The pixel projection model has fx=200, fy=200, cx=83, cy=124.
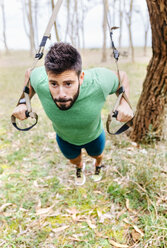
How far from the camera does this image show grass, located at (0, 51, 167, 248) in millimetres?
2059

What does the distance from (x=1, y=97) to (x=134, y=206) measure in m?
6.05

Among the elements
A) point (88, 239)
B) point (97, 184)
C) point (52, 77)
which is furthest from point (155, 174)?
point (52, 77)

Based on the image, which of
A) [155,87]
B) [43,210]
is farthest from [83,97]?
[155,87]

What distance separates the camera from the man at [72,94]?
4.65 feet

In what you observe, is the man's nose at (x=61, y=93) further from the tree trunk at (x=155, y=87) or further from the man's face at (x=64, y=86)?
the tree trunk at (x=155, y=87)

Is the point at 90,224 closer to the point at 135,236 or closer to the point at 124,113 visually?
the point at 135,236

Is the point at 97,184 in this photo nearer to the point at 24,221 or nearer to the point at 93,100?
the point at 24,221

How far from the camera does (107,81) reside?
67.4 inches

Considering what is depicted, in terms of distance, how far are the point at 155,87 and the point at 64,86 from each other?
1.96 meters

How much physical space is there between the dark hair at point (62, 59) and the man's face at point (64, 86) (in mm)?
35

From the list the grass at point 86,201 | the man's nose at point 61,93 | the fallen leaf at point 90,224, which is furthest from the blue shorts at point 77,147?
the man's nose at point 61,93

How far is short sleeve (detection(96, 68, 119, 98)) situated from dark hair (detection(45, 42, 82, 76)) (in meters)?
0.31

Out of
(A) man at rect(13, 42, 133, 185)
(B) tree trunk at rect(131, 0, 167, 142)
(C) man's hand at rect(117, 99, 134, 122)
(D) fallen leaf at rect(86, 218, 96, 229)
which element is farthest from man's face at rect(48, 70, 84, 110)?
(B) tree trunk at rect(131, 0, 167, 142)

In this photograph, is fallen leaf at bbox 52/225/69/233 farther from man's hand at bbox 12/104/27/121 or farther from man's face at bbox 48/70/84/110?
man's face at bbox 48/70/84/110
